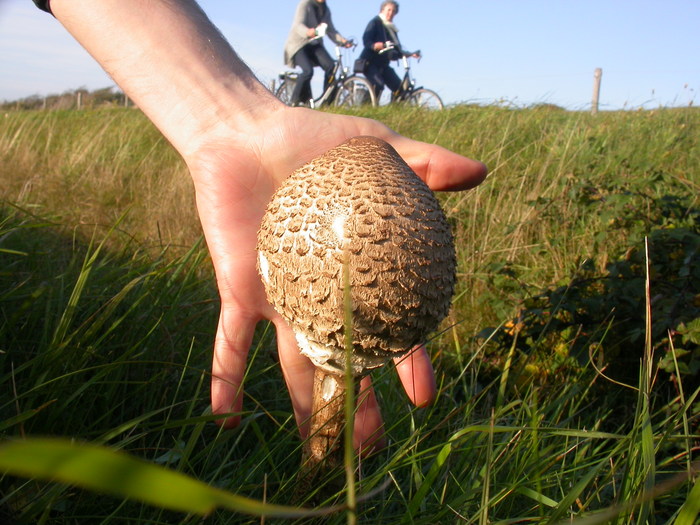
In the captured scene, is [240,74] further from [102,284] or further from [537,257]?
[537,257]

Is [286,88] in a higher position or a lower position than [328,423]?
higher

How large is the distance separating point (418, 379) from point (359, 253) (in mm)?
658

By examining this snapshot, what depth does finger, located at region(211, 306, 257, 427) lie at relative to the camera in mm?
1468

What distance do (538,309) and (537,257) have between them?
0.71 metres

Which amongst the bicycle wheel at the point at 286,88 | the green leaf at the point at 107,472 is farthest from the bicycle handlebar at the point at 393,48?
the green leaf at the point at 107,472

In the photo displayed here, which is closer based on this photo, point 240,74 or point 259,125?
point 259,125

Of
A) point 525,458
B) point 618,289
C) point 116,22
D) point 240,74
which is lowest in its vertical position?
point 525,458

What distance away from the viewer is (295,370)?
1.65m

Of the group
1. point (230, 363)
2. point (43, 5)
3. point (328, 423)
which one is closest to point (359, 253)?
point (328, 423)

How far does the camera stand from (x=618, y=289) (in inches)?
85.5

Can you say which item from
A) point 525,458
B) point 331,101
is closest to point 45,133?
point 331,101

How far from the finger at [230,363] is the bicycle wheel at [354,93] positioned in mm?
8175

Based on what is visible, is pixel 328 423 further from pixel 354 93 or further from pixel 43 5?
pixel 354 93

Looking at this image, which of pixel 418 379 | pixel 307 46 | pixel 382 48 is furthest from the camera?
pixel 382 48
